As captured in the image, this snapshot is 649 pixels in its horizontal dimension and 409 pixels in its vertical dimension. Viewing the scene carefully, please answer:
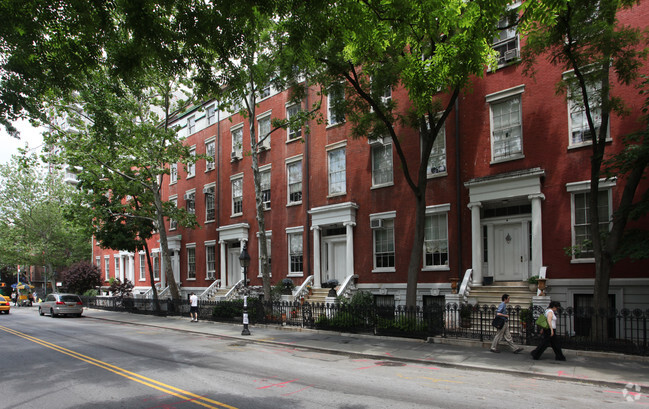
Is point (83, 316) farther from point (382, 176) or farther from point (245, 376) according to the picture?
point (245, 376)

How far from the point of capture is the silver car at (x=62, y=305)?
2908cm

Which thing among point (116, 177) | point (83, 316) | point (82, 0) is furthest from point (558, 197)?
point (83, 316)

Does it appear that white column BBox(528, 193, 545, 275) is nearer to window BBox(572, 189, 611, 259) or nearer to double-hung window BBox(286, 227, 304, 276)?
window BBox(572, 189, 611, 259)

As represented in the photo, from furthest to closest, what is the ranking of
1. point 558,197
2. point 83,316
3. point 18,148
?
point 83,316
point 18,148
point 558,197

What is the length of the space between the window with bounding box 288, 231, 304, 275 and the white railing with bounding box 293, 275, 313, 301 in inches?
49.3

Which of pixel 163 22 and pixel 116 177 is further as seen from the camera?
pixel 116 177

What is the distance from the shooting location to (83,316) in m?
30.0

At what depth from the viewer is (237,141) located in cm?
2872

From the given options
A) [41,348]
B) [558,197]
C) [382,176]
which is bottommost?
[41,348]

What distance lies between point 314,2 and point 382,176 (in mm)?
13905

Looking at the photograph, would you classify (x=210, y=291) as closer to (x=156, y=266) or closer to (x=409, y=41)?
(x=156, y=266)

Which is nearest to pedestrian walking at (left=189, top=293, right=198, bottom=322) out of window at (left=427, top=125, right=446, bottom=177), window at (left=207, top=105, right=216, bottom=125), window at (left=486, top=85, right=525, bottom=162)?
window at (left=207, top=105, right=216, bottom=125)

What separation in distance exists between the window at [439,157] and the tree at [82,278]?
3597 cm

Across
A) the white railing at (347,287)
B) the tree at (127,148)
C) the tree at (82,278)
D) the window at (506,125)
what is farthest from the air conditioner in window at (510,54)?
the tree at (82,278)
